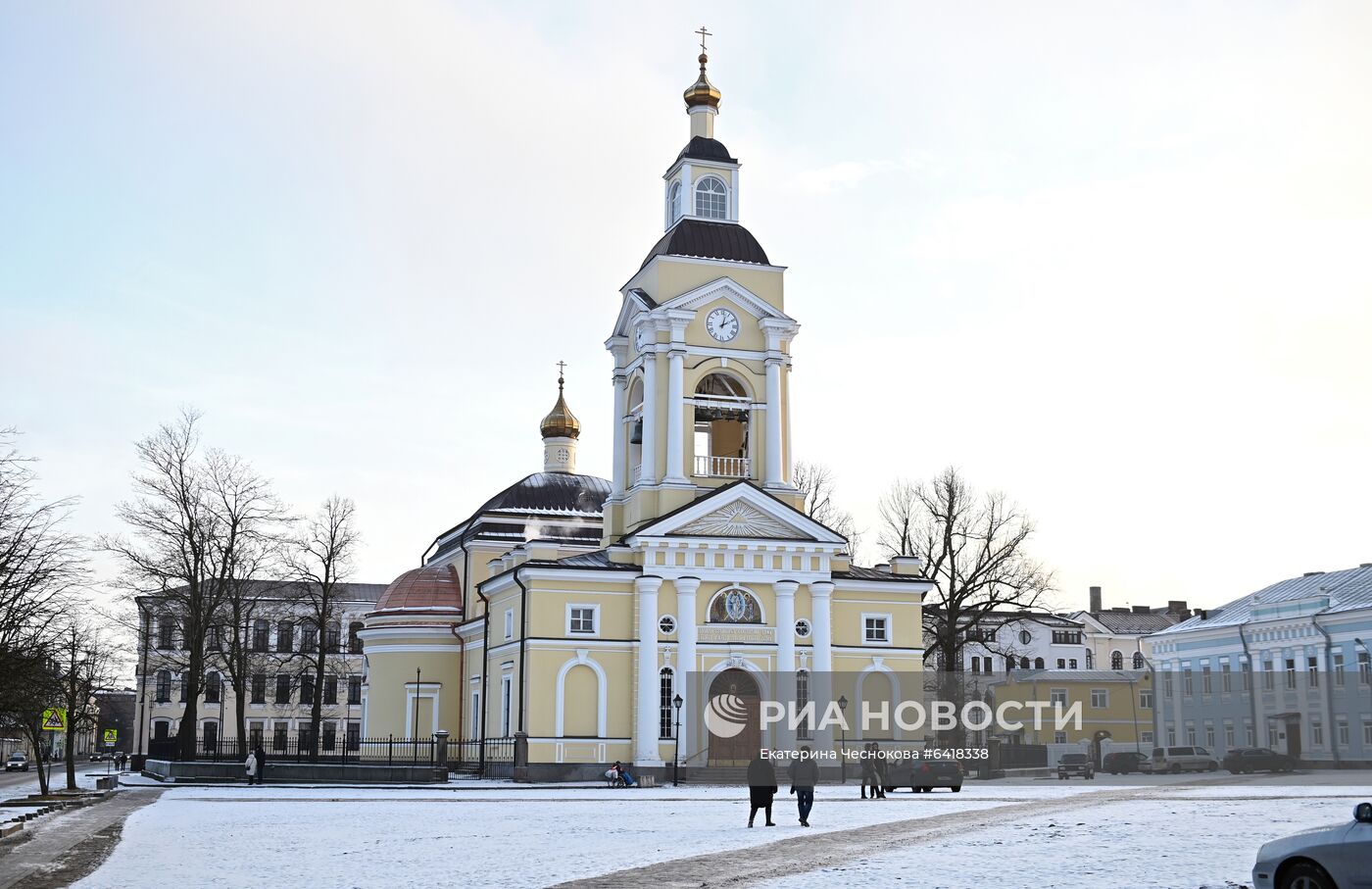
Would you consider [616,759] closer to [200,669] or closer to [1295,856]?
[200,669]

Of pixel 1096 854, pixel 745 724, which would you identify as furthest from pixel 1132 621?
pixel 1096 854

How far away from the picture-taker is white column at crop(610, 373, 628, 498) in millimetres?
52562

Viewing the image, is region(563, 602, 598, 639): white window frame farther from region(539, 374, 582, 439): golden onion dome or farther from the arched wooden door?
region(539, 374, 582, 439): golden onion dome

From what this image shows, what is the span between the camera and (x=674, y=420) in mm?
49875

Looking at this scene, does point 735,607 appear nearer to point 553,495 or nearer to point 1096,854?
point 553,495

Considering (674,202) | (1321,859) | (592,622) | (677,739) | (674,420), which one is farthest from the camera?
(674,202)

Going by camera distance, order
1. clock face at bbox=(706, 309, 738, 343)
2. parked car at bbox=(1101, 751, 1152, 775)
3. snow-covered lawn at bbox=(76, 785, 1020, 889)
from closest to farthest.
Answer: snow-covered lawn at bbox=(76, 785, 1020, 889) < clock face at bbox=(706, 309, 738, 343) < parked car at bbox=(1101, 751, 1152, 775)

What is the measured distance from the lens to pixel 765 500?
160 feet

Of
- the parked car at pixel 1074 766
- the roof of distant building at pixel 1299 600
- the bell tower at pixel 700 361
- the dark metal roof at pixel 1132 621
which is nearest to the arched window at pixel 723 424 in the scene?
the bell tower at pixel 700 361

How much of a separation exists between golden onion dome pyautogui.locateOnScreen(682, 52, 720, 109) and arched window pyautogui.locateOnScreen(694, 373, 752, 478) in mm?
10914

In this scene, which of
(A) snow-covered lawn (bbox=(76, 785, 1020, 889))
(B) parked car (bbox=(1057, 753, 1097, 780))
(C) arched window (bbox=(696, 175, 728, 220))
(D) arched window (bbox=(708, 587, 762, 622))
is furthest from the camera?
(B) parked car (bbox=(1057, 753, 1097, 780))

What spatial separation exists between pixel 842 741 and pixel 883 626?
526cm

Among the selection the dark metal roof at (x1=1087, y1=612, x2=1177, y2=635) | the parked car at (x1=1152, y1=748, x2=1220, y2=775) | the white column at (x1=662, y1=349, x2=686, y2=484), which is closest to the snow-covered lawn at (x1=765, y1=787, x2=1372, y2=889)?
the white column at (x1=662, y1=349, x2=686, y2=484)

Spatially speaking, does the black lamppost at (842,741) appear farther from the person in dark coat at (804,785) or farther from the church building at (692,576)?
the person in dark coat at (804,785)
